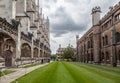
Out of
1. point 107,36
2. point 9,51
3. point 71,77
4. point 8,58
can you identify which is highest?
point 107,36

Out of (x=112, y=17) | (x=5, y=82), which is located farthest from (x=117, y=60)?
(x=5, y=82)

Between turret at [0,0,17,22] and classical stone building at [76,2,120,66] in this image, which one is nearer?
classical stone building at [76,2,120,66]

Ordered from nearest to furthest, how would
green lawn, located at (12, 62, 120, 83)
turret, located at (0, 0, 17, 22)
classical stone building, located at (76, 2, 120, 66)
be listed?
1. green lawn, located at (12, 62, 120, 83)
2. classical stone building, located at (76, 2, 120, 66)
3. turret, located at (0, 0, 17, 22)

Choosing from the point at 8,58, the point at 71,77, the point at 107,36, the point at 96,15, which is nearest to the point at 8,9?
the point at 8,58

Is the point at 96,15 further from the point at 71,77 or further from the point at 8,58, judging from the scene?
the point at 71,77

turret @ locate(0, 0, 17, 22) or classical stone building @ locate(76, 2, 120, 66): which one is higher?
turret @ locate(0, 0, 17, 22)

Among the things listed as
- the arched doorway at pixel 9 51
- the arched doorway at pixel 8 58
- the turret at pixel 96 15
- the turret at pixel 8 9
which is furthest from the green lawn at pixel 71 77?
the turret at pixel 96 15

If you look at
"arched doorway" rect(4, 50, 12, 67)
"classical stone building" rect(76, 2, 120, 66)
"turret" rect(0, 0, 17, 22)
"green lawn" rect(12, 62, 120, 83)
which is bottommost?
"green lawn" rect(12, 62, 120, 83)

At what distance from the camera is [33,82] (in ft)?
45.8

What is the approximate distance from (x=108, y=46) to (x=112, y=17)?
20.4 ft

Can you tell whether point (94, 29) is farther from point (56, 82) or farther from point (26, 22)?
point (56, 82)

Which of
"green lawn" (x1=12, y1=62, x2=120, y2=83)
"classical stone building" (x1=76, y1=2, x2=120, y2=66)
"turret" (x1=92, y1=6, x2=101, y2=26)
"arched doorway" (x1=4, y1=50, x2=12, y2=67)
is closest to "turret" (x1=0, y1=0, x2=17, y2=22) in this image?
"arched doorway" (x1=4, y1=50, x2=12, y2=67)

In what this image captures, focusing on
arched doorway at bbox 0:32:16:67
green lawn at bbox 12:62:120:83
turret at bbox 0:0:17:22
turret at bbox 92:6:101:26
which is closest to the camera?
green lawn at bbox 12:62:120:83

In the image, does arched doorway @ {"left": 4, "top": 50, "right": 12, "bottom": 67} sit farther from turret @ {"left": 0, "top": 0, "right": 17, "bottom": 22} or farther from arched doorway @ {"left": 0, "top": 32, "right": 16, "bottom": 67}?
turret @ {"left": 0, "top": 0, "right": 17, "bottom": 22}
